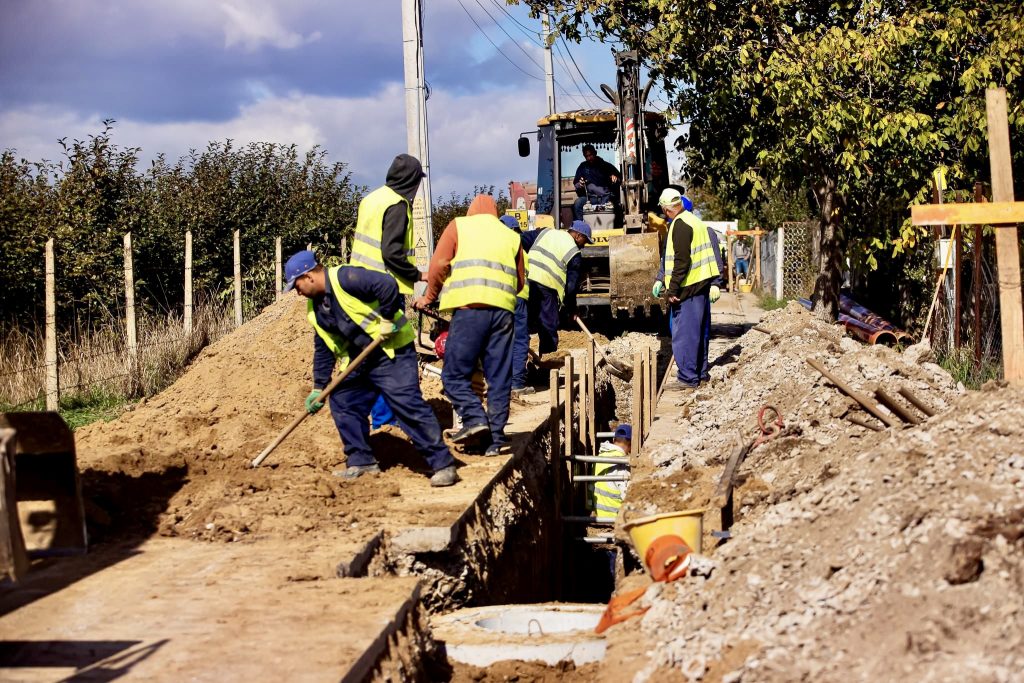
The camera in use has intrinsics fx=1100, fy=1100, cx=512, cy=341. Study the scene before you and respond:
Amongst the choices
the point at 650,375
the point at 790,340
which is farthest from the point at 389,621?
the point at 790,340

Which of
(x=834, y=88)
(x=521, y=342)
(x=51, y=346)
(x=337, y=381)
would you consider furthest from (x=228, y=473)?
(x=834, y=88)

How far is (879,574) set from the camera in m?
4.04

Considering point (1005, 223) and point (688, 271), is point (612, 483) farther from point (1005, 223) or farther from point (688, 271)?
point (1005, 223)

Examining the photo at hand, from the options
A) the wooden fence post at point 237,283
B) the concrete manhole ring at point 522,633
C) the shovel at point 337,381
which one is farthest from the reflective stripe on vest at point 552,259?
the concrete manhole ring at point 522,633

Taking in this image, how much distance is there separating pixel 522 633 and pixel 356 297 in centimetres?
244

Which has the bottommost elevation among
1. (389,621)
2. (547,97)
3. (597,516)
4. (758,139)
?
(597,516)

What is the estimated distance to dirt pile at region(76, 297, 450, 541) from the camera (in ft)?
20.5

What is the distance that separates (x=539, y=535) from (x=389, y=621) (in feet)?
13.8

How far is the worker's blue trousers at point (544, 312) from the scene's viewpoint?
1134 centimetres

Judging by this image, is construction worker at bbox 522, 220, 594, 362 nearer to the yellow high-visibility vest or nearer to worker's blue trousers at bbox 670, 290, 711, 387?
worker's blue trousers at bbox 670, 290, 711, 387

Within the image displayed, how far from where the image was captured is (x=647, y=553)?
17.2ft

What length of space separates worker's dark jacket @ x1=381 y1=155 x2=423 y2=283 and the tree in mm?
7336

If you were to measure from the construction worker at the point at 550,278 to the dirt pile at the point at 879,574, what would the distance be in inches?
200

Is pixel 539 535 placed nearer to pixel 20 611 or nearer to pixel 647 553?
pixel 647 553
